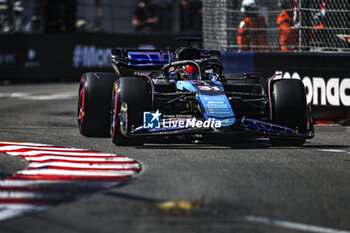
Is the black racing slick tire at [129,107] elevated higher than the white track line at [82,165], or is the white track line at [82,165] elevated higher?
the black racing slick tire at [129,107]

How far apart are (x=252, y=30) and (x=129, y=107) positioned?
570 centimetres

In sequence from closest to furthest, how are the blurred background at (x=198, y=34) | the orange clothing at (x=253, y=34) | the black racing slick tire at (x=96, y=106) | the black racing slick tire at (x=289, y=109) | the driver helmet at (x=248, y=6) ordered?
the black racing slick tire at (x=289, y=109) → the black racing slick tire at (x=96, y=106) → the blurred background at (x=198, y=34) → the orange clothing at (x=253, y=34) → the driver helmet at (x=248, y=6)

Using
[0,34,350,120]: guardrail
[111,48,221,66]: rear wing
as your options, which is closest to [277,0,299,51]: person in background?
[0,34,350,120]: guardrail

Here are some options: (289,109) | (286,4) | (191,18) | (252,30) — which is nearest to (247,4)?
(252,30)

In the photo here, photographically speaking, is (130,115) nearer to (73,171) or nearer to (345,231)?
(73,171)

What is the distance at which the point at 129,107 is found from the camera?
754 centimetres

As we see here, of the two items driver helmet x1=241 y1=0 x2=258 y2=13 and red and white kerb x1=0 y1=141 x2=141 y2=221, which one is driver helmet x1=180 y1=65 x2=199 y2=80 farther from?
driver helmet x1=241 y1=0 x2=258 y2=13

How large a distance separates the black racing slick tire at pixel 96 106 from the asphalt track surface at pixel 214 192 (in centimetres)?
21

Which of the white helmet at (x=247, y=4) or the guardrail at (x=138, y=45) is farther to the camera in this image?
the white helmet at (x=247, y=4)

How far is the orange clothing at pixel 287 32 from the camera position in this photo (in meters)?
11.8

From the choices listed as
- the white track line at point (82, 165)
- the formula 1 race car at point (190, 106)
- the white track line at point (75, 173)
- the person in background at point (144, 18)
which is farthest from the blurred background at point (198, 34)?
the white track line at point (75, 173)

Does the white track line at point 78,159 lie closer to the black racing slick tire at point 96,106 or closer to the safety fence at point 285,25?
the black racing slick tire at point 96,106

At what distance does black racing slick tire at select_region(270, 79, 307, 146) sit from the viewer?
25.9 feet

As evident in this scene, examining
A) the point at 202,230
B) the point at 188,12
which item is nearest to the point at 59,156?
the point at 202,230
